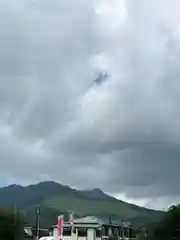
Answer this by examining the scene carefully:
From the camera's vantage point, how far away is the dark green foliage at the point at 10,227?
111ft

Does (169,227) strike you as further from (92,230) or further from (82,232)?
(82,232)

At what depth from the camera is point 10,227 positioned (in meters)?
34.1

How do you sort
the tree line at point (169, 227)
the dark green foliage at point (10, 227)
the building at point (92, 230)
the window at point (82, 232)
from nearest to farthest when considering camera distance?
the dark green foliage at point (10, 227)
the tree line at point (169, 227)
the building at point (92, 230)
the window at point (82, 232)

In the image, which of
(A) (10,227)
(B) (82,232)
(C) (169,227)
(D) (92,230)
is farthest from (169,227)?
(B) (82,232)

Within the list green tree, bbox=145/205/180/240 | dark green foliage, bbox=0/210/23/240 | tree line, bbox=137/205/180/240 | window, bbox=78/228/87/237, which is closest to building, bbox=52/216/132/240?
window, bbox=78/228/87/237

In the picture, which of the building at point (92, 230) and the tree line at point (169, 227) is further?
the building at point (92, 230)

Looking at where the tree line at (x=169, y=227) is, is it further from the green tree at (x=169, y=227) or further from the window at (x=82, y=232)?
the window at (x=82, y=232)

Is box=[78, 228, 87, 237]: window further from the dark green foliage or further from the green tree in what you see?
the dark green foliage

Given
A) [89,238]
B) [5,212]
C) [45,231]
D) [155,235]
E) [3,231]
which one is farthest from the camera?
[45,231]

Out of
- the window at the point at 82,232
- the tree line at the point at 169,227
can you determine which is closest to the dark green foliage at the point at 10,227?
the tree line at the point at 169,227

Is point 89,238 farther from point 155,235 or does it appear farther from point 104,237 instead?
point 155,235

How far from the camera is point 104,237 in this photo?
10194 cm

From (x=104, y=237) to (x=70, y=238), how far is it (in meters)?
18.8

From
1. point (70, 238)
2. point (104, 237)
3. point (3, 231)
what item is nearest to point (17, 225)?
point (3, 231)
